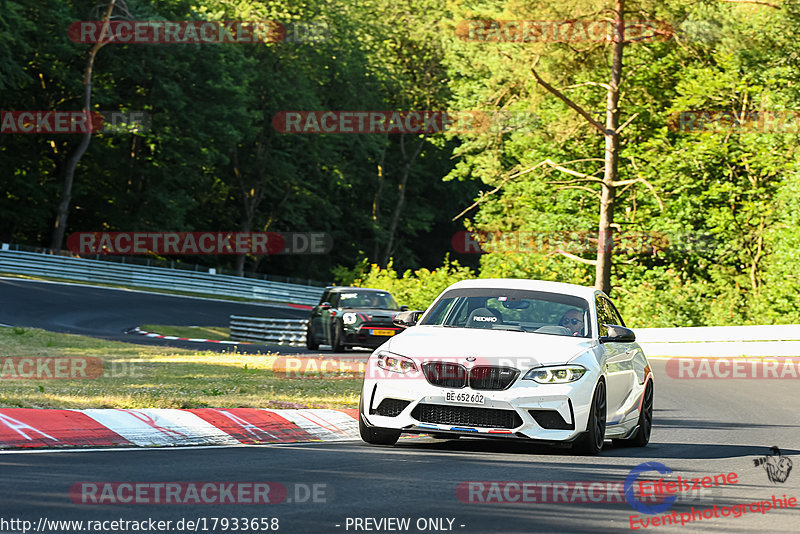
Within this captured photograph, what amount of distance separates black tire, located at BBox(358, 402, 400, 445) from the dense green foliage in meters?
26.3

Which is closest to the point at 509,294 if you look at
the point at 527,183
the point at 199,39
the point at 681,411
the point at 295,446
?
the point at 295,446

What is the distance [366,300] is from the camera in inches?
1220

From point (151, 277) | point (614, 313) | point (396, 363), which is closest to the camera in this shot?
point (396, 363)

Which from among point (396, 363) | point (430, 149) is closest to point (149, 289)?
point (430, 149)

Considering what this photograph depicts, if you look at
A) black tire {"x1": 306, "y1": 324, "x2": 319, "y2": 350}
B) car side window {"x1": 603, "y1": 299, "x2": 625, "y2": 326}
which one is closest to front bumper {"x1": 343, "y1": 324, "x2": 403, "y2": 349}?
black tire {"x1": 306, "y1": 324, "x2": 319, "y2": 350}

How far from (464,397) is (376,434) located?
106cm

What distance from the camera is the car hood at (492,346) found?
35.2 feet

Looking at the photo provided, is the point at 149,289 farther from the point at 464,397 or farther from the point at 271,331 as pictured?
the point at 464,397

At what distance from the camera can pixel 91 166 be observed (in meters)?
66.8

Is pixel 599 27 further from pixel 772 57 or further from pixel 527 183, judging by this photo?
pixel 527 183

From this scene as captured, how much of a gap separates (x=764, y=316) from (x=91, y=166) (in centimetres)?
4150

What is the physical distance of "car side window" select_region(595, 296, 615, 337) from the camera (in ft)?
39.5

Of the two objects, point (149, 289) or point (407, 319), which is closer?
point (407, 319)

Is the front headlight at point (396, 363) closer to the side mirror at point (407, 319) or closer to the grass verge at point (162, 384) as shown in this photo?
the side mirror at point (407, 319)
